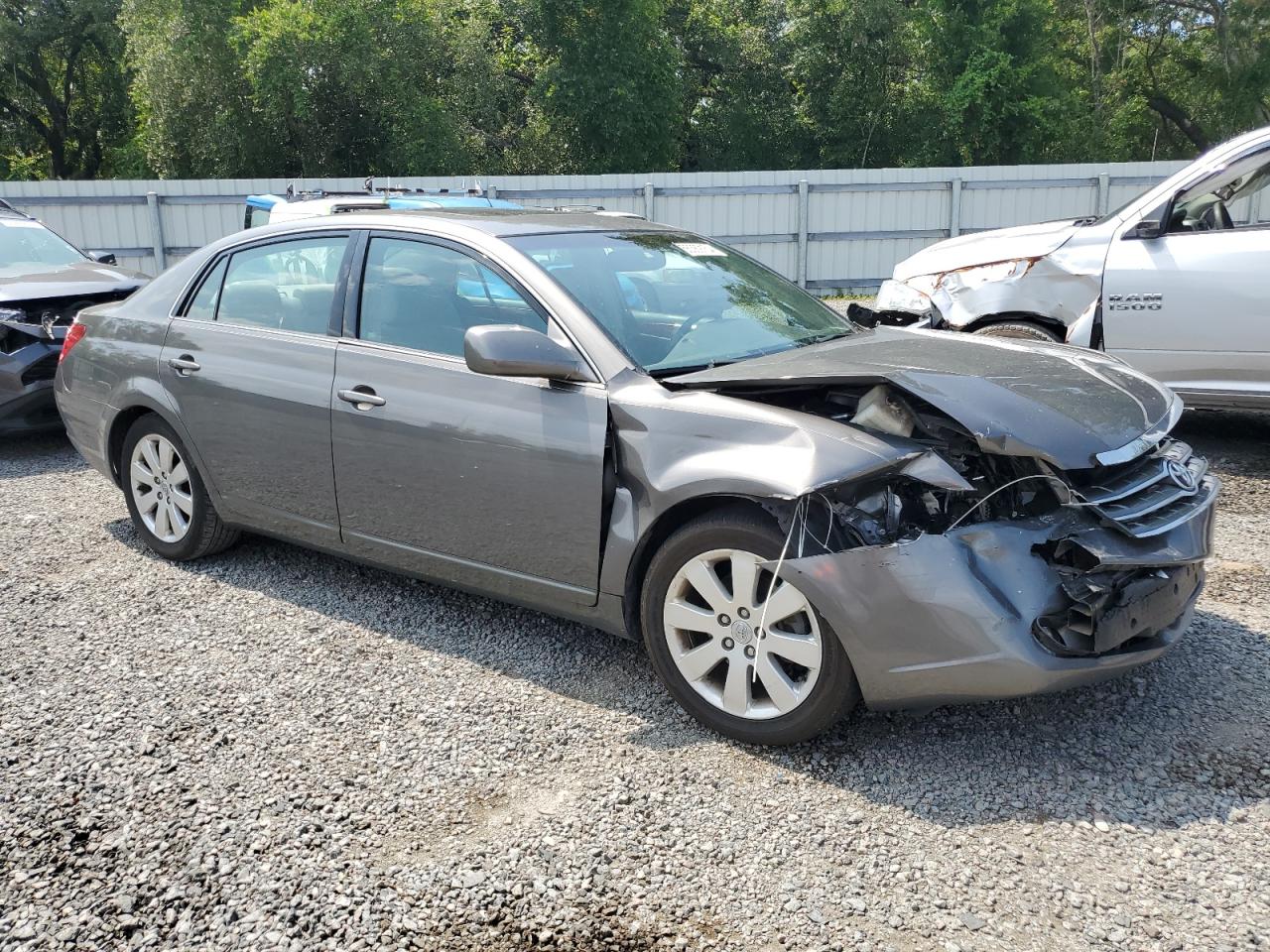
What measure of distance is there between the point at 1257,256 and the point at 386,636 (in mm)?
5163

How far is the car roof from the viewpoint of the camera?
423 centimetres

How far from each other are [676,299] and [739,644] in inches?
56.9

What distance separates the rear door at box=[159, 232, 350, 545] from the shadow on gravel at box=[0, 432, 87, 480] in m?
3.05

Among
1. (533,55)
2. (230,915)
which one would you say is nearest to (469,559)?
(230,915)

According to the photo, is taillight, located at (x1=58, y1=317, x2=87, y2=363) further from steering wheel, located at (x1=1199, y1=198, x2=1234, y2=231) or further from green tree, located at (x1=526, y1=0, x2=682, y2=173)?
green tree, located at (x1=526, y1=0, x2=682, y2=173)

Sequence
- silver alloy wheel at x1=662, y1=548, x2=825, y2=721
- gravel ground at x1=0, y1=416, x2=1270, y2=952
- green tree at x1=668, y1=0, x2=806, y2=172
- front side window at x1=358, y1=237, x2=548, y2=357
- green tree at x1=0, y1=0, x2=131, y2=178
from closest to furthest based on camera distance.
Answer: gravel ground at x1=0, y1=416, x2=1270, y2=952 → silver alloy wheel at x1=662, y1=548, x2=825, y2=721 → front side window at x1=358, y1=237, x2=548, y2=357 → green tree at x1=0, y1=0, x2=131, y2=178 → green tree at x1=668, y1=0, x2=806, y2=172

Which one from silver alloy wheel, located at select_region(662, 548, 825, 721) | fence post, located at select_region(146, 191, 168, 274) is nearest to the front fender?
silver alloy wheel, located at select_region(662, 548, 825, 721)

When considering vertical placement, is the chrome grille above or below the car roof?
below

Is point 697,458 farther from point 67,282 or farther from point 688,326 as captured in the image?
point 67,282

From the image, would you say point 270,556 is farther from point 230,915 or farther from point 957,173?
point 957,173

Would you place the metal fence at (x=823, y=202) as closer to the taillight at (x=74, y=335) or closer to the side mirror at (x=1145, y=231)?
the side mirror at (x=1145, y=231)

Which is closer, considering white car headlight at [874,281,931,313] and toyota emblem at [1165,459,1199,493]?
toyota emblem at [1165,459,1199,493]

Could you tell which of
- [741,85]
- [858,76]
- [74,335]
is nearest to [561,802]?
[74,335]

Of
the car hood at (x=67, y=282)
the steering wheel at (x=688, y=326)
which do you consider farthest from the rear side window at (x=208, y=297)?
the car hood at (x=67, y=282)
